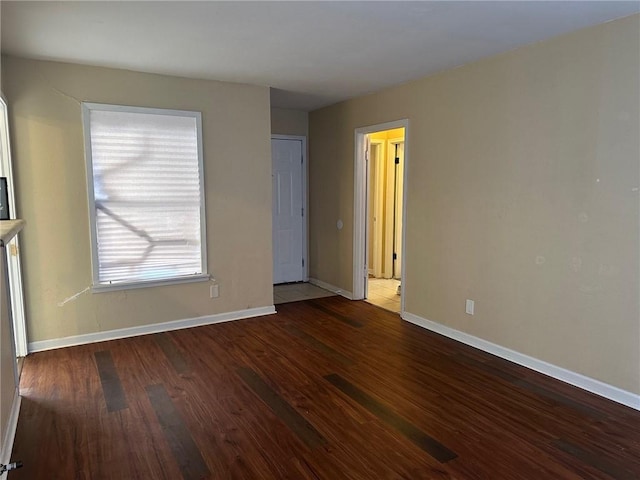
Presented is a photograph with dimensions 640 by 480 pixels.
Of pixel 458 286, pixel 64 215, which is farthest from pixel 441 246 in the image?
pixel 64 215

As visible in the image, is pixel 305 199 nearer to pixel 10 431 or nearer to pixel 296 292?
pixel 296 292

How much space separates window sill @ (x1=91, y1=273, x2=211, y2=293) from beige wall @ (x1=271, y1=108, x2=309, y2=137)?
253 cm

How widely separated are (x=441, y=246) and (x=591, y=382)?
5.41ft

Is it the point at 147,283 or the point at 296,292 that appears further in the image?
the point at 296,292

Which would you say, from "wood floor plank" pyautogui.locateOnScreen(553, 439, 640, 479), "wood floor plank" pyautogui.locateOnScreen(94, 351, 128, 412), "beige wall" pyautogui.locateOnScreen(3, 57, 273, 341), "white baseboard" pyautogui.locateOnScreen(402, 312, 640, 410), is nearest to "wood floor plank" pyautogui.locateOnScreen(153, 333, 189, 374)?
"beige wall" pyautogui.locateOnScreen(3, 57, 273, 341)

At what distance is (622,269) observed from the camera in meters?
2.83

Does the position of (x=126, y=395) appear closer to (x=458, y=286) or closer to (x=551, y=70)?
(x=458, y=286)

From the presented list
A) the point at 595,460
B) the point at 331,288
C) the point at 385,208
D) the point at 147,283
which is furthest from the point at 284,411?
the point at 385,208

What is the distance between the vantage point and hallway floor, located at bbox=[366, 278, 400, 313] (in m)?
5.29

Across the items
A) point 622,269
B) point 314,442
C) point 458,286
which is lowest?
point 314,442

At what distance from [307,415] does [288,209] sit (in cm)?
392

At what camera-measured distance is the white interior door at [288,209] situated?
6.16 m

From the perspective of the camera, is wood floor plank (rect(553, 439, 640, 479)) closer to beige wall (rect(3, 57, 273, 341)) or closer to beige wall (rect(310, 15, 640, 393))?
beige wall (rect(310, 15, 640, 393))

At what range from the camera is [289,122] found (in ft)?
20.0
